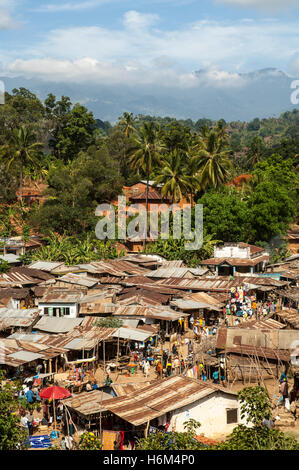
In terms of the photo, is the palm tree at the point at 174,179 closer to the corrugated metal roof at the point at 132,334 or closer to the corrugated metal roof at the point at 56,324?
the corrugated metal roof at the point at 56,324

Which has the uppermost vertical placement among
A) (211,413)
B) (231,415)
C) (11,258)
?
(11,258)

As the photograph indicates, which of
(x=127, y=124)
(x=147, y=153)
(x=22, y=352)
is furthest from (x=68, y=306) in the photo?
(x=127, y=124)

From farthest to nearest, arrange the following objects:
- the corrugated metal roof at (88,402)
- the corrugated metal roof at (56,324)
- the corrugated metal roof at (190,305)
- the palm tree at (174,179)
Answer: the palm tree at (174,179) → the corrugated metal roof at (190,305) → the corrugated metal roof at (56,324) → the corrugated metal roof at (88,402)

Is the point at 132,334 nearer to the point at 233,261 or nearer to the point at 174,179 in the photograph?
the point at 233,261

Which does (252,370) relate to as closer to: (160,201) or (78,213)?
(78,213)

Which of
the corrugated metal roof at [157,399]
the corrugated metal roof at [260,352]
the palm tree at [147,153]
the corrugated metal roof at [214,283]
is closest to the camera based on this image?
the corrugated metal roof at [157,399]

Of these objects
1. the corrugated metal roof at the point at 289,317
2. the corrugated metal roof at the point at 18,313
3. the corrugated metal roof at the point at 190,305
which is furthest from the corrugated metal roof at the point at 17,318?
the corrugated metal roof at the point at 289,317

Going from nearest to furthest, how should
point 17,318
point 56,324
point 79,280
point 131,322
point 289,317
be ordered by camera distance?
point 56,324, point 131,322, point 17,318, point 289,317, point 79,280

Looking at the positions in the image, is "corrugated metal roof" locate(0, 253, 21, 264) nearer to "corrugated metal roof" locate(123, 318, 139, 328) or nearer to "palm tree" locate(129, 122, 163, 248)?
"palm tree" locate(129, 122, 163, 248)
